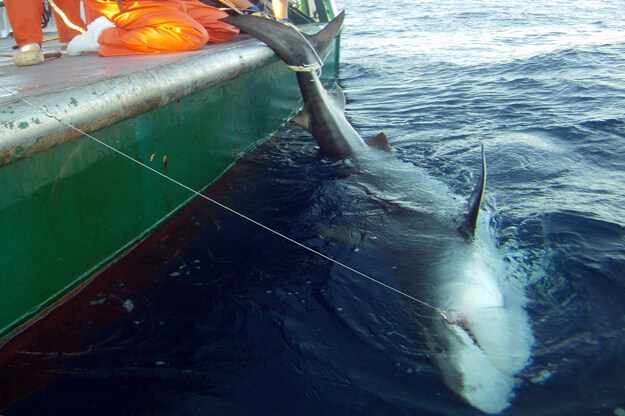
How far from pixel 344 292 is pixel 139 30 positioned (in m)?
2.54

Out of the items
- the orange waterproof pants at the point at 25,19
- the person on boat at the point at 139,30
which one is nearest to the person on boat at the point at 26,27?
the orange waterproof pants at the point at 25,19

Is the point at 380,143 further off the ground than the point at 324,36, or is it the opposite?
the point at 324,36

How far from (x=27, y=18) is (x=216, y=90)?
134 cm

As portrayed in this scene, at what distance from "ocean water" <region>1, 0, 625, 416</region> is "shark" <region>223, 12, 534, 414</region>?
0.03m

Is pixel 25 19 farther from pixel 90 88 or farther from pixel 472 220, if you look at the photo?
pixel 472 220

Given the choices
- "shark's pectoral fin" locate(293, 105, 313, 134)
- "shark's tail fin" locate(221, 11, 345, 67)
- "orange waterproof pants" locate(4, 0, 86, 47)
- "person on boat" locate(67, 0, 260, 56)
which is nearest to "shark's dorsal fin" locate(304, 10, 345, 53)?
"shark's tail fin" locate(221, 11, 345, 67)

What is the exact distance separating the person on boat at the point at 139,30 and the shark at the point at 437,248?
0.38m

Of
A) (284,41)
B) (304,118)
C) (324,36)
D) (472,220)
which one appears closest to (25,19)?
(284,41)

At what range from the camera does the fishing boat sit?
224 cm

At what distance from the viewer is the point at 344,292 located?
9.39ft

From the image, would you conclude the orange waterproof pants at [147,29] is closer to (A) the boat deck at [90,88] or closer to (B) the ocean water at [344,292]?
(A) the boat deck at [90,88]

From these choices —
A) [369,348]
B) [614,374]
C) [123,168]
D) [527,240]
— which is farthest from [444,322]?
[123,168]

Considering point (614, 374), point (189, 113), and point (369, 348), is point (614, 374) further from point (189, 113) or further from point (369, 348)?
point (189, 113)

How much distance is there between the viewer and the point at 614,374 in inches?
88.5
